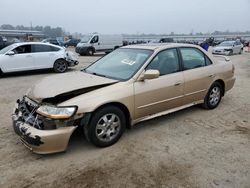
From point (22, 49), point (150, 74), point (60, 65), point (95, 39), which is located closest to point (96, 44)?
point (95, 39)

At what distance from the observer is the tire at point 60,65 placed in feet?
36.7

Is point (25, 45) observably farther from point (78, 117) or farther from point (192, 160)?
point (192, 160)

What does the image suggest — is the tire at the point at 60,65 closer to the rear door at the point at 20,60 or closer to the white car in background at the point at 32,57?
the white car in background at the point at 32,57

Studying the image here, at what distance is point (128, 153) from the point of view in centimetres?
366

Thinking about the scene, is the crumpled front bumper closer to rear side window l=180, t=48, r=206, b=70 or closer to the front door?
the front door

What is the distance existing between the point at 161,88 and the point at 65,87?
66.9 inches

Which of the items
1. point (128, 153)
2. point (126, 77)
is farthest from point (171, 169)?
point (126, 77)

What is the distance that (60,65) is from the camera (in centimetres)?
1130

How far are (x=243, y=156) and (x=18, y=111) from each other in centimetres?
361

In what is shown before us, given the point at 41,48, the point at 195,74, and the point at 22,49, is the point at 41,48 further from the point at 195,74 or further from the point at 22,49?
the point at 195,74

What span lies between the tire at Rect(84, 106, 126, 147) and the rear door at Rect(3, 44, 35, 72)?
7829 mm

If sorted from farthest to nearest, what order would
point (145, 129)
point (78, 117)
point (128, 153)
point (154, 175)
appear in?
point (145, 129), point (128, 153), point (78, 117), point (154, 175)

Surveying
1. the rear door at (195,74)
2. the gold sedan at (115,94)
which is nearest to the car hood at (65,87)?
the gold sedan at (115,94)

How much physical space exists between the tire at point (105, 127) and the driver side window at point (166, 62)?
3.46 feet
